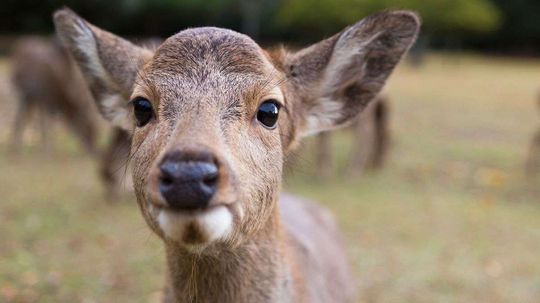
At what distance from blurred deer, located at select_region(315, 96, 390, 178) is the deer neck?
739 centimetres

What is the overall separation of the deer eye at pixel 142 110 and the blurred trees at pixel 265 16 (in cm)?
2892

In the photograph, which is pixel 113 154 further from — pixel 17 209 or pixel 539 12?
pixel 539 12

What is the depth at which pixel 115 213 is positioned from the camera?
838 cm

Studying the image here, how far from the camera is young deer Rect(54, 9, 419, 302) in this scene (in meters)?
2.38

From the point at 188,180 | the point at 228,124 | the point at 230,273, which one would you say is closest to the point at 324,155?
the point at 230,273

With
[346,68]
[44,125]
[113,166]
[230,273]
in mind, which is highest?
[346,68]

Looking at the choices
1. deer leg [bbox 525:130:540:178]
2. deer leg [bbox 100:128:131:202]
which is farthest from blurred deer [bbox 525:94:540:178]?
deer leg [bbox 100:128:131:202]

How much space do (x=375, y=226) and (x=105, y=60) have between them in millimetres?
5121

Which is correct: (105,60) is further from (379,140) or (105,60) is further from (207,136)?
(379,140)

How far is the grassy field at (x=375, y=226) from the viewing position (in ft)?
20.4

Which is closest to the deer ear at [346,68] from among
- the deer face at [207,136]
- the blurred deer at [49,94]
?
the deer face at [207,136]

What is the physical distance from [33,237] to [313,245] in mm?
3774

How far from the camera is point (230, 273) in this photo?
3.15m

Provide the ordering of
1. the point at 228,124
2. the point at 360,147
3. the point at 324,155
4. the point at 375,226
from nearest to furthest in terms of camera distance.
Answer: the point at 228,124, the point at 375,226, the point at 324,155, the point at 360,147
